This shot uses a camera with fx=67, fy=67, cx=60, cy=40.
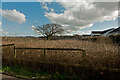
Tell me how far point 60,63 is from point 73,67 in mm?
622

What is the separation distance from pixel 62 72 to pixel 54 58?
806 mm

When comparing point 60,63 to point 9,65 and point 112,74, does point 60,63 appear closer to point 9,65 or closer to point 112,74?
point 112,74

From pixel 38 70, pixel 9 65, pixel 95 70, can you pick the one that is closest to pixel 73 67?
pixel 95 70

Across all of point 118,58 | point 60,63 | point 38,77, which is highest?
point 118,58

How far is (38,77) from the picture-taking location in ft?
9.84

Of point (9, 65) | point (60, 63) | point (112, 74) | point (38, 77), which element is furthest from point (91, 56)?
point (9, 65)

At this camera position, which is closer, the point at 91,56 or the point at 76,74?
the point at 76,74

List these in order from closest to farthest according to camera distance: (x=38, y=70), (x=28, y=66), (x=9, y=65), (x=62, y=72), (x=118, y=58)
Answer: (x=118, y=58) → (x=62, y=72) → (x=38, y=70) → (x=28, y=66) → (x=9, y=65)

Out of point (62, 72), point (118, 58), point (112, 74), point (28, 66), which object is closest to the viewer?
point (112, 74)

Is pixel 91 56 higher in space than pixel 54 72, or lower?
higher

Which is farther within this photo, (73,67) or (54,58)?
(54,58)

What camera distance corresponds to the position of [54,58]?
3588 millimetres

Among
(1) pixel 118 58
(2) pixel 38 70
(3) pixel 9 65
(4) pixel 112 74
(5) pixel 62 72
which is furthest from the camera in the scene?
(3) pixel 9 65

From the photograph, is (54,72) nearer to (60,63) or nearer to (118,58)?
(60,63)
